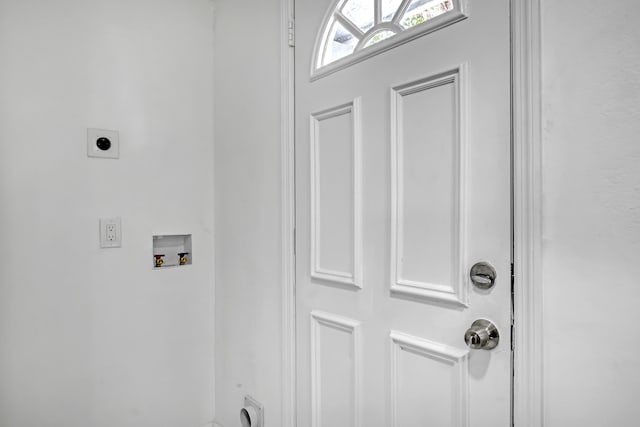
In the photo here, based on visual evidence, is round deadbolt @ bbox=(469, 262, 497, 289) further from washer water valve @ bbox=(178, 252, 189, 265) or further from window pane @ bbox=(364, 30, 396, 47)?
washer water valve @ bbox=(178, 252, 189, 265)

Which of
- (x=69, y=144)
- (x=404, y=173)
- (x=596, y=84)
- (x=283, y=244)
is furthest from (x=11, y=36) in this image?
(x=596, y=84)

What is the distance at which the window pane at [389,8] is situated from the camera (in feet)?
3.53

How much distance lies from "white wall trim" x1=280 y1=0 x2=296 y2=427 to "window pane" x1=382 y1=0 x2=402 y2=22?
16.7 inches

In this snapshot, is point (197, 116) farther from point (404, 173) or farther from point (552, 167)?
point (552, 167)

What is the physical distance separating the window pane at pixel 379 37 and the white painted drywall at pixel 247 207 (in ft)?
1.50

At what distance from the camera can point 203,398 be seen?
72.7 inches

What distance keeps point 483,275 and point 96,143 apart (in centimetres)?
152

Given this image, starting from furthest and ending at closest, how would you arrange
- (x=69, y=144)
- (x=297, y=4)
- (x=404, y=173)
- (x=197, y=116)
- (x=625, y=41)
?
(x=197, y=116) → (x=69, y=144) → (x=297, y=4) → (x=404, y=173) → (x=625, y=41)

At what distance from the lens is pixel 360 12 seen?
46.6 inches

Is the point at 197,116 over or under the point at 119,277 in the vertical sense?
over

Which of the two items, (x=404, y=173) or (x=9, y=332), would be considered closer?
(x=404, y=173)

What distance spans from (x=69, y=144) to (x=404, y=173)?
1.32m

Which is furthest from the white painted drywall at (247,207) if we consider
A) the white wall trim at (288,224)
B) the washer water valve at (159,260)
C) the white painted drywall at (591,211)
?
the white painted drywall at (591,211)

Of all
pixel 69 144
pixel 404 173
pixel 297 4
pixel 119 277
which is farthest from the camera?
pixel 119 277
